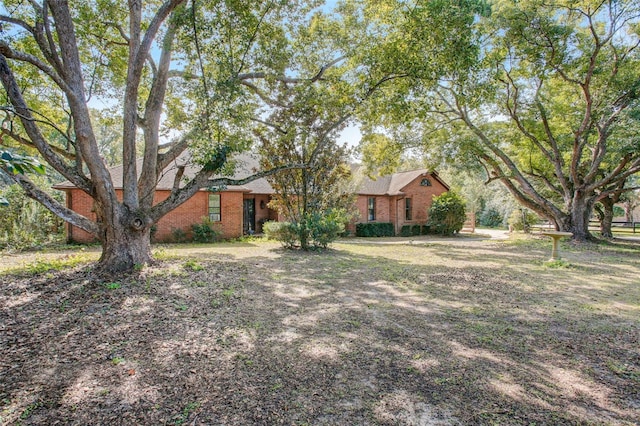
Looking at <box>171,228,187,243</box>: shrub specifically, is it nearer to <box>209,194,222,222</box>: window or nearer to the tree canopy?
<box>209,194,222,222</box>: window

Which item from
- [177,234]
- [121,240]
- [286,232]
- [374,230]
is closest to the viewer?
[121,240]

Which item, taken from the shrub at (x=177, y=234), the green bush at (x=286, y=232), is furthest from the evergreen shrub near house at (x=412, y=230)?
the shrub at (x=177, y=234)

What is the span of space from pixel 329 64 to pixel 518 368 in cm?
962

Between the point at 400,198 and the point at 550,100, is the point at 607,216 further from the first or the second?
the point at 400,198

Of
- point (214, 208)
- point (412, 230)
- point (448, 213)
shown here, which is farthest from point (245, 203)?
point (448, 213)

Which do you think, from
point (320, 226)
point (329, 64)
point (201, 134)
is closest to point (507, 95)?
point (329, 64)

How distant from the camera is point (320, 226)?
12.3m

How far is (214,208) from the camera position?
16.8m

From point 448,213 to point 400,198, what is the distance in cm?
367

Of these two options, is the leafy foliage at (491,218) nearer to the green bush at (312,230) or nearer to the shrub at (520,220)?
the shrub at (520,220)

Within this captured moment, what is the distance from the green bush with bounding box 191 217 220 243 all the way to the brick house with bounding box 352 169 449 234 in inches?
383

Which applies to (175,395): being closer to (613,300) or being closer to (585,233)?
(613,300)

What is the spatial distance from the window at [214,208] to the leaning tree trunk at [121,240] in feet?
29.4

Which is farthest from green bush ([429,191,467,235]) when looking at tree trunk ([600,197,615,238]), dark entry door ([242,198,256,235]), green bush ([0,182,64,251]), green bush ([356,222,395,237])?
green bush ([0,182,64,251])
